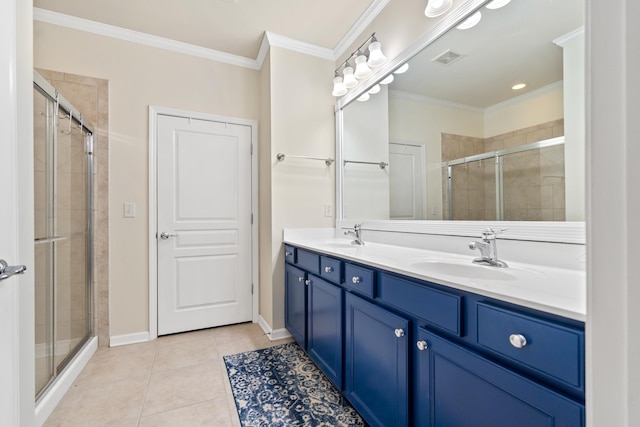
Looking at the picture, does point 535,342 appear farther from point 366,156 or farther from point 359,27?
point 359,27

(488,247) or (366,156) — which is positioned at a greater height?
(366,156)

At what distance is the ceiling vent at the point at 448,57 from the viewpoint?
1.58 metres

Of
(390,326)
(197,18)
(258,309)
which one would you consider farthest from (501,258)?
(197,18)

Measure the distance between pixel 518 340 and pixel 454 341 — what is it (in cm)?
23

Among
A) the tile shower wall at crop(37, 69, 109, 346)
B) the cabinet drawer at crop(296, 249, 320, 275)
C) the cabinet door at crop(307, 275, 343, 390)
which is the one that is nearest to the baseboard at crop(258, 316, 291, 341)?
the cabinet door at crop(307, 275, 343, 390)

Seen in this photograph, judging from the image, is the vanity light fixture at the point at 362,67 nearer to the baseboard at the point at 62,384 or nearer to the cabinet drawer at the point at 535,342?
the cabinet drawer at the point at 535,342

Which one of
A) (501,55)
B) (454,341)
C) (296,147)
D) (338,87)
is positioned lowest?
(454,341)

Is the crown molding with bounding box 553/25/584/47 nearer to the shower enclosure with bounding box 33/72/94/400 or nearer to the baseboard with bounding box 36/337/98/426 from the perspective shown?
the shower enclosure with bounding box 33/72/94/400

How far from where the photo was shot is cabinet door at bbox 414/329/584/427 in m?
0.65

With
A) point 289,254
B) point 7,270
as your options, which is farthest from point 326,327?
point 7,270

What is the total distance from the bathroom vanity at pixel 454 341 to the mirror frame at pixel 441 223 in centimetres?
15

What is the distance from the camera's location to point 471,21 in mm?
1458

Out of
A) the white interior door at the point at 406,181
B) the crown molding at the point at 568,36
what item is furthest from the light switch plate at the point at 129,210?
the crown molding at the point at 568,36

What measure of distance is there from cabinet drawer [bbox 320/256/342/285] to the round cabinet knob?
903 mm
